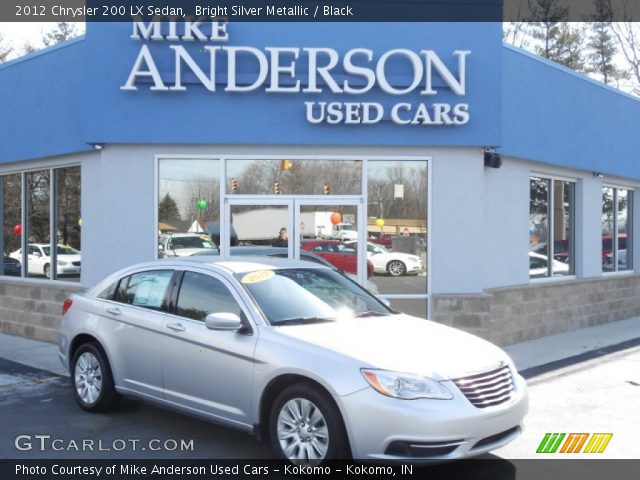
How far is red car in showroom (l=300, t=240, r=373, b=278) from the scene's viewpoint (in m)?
10.4

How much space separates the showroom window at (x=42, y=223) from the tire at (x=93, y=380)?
463 cm

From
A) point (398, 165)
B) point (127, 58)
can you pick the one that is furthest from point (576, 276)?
point (127, 58)

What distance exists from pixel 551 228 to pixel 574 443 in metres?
7.31

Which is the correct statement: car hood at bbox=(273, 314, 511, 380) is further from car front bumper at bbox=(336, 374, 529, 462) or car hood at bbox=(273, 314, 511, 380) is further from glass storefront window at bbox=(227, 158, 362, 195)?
glass storefront window at bbox=(227, 158, 362, 195)

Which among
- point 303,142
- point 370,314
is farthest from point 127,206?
point 370,314

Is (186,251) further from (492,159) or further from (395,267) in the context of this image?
(492,159)

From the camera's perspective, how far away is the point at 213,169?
10461mm

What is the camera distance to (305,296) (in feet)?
20.1

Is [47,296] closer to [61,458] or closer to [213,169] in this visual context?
[213,169]

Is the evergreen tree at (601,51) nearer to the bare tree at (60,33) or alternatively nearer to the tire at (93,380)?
the bare tree at (60,33)

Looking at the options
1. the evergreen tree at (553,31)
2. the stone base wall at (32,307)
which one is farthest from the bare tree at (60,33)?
the stone base wall at (32,307)

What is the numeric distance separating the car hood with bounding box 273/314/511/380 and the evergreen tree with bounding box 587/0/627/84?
3870 centimetres

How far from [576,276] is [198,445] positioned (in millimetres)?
9922

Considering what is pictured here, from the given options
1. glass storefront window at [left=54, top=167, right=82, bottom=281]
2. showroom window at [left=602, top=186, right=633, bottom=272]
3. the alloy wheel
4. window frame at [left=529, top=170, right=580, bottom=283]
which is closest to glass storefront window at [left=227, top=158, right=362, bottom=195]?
glass storefront window at [left=54, top=167, right=82, bottom=281]
